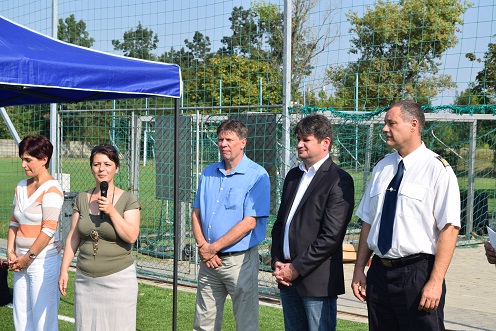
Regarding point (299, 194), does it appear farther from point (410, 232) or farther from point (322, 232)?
point (410, 232)

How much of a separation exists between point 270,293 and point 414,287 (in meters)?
4.40

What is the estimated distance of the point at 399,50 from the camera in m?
7.95

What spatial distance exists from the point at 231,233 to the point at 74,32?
24.5ft

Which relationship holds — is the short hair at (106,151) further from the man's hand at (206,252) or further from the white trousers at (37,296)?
the white trousers at (37,296)

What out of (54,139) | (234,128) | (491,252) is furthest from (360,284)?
(54,139)

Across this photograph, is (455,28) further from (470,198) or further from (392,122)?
(470,198)

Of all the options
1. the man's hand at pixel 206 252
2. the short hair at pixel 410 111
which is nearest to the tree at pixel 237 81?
the man's hand at pixel 206 252

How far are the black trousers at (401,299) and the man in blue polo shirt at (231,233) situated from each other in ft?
4.07

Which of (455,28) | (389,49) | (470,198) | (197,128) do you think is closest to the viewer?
(455,28)

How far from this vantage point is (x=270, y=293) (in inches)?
330

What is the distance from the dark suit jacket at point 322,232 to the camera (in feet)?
15.1

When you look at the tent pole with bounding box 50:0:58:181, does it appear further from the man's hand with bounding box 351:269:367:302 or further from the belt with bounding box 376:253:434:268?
the belt with bounding box 376:253:434:268

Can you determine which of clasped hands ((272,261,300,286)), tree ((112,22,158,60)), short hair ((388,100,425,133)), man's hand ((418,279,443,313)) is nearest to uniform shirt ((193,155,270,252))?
clasped hands ((272,261,300,286))

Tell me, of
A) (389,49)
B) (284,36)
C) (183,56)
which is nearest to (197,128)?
(183,56)
